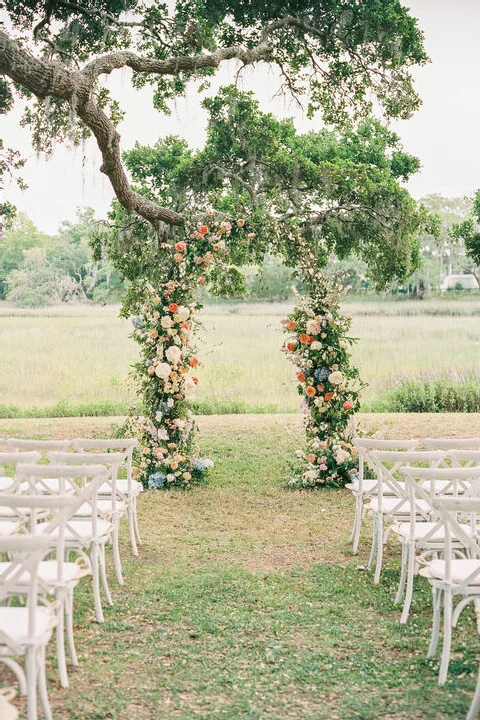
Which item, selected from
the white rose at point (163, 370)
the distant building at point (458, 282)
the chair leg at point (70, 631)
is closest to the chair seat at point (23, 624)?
the chair leg at point (70, 631)

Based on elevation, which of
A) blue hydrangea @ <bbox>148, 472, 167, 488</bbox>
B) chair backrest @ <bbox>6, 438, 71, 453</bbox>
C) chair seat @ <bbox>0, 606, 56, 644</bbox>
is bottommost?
blue hydrangea @ <bbox>148, 472, 167, 488</bbox>

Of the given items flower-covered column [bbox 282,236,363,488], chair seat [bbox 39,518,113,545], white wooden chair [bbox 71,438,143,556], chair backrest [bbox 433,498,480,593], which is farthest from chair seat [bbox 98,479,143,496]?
chair backrest [bbox 433,498,480,593]

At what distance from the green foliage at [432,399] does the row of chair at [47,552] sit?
25.3 feet

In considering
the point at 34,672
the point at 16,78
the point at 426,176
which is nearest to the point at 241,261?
the point at 16,78

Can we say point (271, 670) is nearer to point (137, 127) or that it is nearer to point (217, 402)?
point (217, 402)

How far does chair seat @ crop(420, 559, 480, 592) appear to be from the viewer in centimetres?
359

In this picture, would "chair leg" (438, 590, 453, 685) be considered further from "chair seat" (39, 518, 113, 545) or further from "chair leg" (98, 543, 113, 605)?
"chair leg" (98, 543, 113, 605)

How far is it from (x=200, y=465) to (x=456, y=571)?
4.89m

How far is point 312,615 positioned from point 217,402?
901 centimetres

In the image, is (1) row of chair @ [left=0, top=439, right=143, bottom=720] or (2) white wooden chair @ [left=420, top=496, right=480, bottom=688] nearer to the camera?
(1) row of chair @ [left=0, top=439, right=143, bottom=720]

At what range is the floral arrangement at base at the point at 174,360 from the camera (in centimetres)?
815

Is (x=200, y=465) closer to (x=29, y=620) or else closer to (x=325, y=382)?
(x=325, y=382)

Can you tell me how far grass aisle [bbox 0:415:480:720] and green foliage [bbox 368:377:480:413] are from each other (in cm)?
580

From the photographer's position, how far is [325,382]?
8.20m
